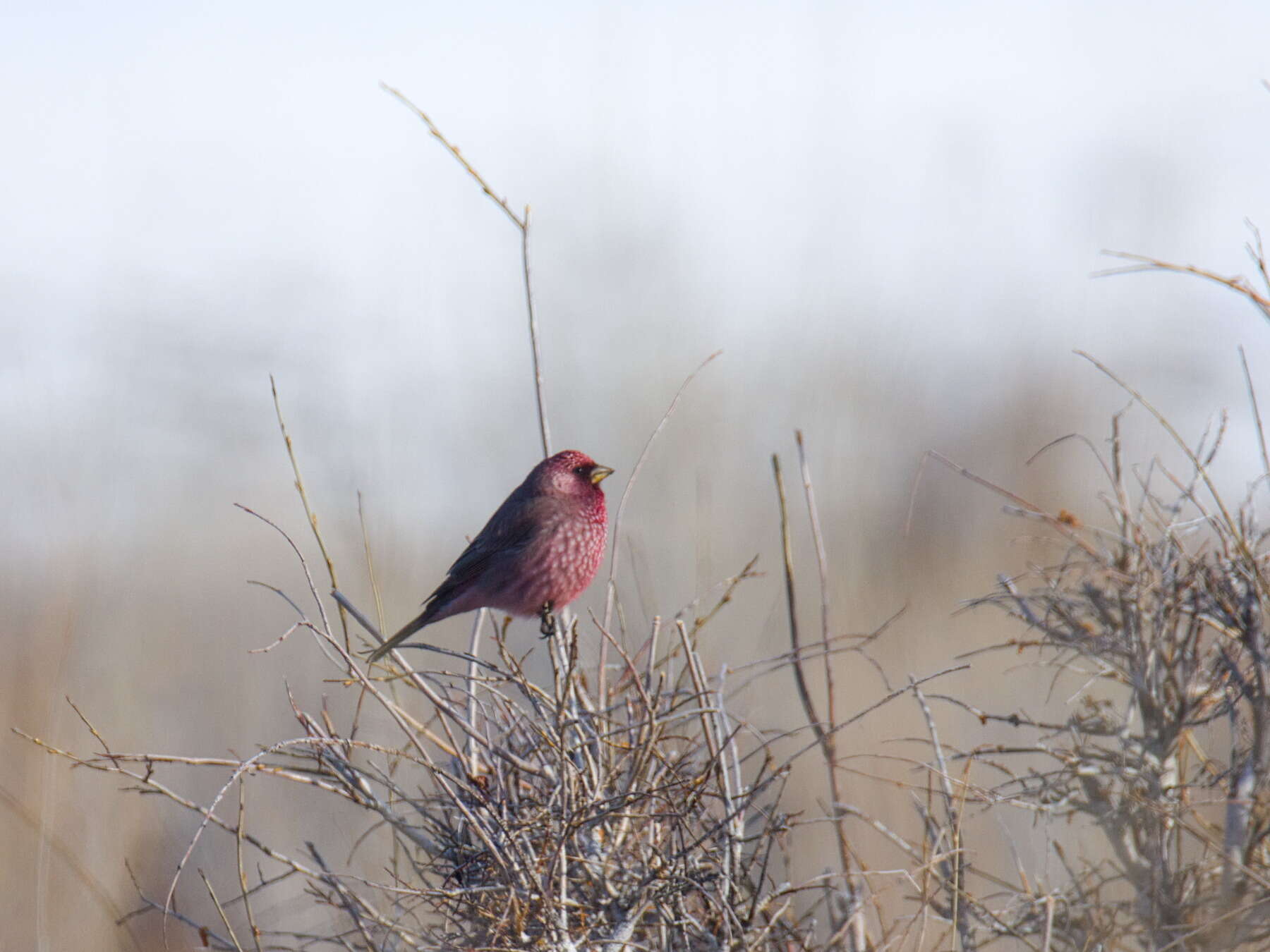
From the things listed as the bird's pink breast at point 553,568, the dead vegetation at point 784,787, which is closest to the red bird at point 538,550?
the bird's pink breast at point 553,568

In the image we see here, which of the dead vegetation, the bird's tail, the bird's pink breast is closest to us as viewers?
the dead vegetation

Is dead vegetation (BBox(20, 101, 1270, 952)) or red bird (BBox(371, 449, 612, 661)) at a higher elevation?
red bird (BBox(371, 449, 612, 661))

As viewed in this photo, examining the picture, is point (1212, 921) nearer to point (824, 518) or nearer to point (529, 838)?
point (529, 838)

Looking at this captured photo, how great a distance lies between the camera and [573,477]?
4.32 meters

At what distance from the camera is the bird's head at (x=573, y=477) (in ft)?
14.0

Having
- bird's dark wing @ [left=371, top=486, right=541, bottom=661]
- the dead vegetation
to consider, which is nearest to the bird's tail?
bird's dark wing @ [left=371, top=486, right=541, bottom=661]

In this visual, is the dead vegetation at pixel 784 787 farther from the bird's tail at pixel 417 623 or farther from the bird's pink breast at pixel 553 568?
the bird's pink breast at pixel 553 568

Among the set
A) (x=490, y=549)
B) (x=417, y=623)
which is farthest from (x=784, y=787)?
(x=490, y=549)

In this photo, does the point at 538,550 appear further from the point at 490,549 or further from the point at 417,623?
the point at 417,623

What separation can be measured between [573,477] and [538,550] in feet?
1.01

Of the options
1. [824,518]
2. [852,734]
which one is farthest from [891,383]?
[852,734]

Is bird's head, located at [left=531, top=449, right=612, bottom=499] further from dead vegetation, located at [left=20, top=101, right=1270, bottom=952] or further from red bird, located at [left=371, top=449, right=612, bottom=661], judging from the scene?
dead vegetation, located at [left=20, top=101, right=1270, bottom=952]

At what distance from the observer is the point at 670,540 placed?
30.2 feet

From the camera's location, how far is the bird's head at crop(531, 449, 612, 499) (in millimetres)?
4258
